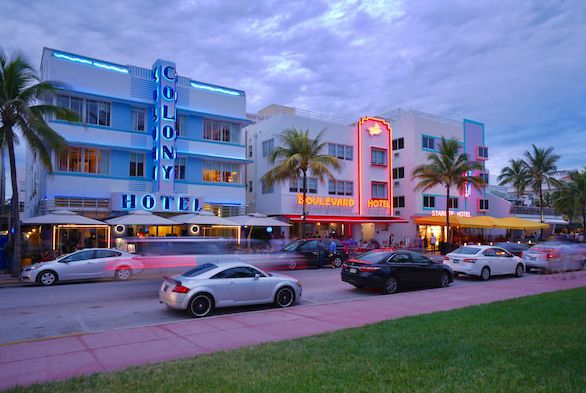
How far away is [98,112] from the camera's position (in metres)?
28.7

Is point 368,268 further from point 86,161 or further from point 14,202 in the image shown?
→ point 86,161

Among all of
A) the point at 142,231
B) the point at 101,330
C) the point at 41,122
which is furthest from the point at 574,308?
the point at 142,231

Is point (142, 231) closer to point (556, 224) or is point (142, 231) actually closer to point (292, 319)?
point (292, 319)

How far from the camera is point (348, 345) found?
7.61m

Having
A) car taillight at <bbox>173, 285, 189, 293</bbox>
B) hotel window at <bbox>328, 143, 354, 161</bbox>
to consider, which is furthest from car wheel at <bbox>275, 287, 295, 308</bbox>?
hotel window at <bbox>328, 143, 354, 161</bbox>

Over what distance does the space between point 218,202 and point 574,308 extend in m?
24.9

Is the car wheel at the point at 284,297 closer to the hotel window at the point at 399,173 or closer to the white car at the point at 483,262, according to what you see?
the white car at the point at 483,262

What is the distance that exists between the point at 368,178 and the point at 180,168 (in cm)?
1732

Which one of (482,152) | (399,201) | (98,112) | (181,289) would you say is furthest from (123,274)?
(482,152)

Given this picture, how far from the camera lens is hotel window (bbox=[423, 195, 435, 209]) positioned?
1751 inches

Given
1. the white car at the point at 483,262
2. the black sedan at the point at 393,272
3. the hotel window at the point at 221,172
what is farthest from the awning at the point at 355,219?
the black sedan at the point at 393,272

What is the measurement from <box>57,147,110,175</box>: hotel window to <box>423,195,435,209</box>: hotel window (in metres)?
29.0

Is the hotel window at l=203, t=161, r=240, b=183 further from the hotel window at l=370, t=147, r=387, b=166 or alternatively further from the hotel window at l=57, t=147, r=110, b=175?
the hotel window at l=370, t=147, r=387, b=166

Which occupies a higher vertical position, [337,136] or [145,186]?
[337,136]
